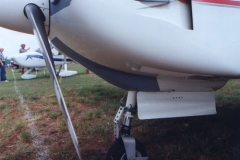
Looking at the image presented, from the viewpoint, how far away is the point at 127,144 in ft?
6.85

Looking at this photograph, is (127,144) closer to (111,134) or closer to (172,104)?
(172,104)

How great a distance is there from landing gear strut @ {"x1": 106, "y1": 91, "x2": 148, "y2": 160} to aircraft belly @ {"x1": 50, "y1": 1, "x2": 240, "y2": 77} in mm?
Answer: 549

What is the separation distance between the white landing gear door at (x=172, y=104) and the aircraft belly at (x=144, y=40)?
1.20ft

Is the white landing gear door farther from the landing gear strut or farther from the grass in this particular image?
the grass

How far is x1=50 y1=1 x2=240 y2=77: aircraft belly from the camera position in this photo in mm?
1640

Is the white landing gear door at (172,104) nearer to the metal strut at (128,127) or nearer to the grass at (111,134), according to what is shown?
the metal strut at (128,127)

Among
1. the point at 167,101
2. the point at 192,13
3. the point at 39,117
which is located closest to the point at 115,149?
the point at 167,101

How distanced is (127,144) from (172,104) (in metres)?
0.45

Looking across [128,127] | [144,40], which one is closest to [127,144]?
[128,127]

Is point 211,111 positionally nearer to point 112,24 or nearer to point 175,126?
point 175,126

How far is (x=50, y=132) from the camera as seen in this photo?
10.3 feet

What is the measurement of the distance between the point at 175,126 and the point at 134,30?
1.73m

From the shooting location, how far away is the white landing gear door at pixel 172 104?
2102mm

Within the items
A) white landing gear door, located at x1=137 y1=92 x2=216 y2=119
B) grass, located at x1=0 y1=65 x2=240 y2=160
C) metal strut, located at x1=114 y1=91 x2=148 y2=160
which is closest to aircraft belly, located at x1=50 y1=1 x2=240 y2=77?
white landing gear door, located at x1=137 y1=92 x2=216 y2=119
